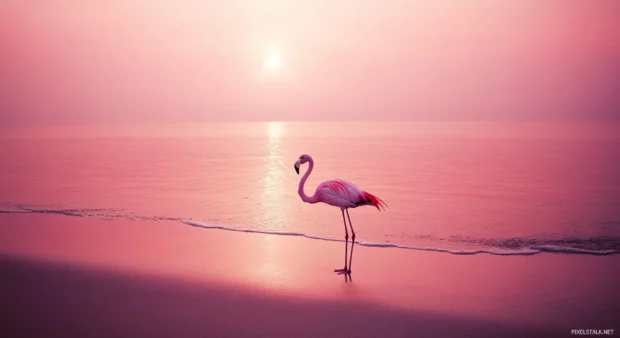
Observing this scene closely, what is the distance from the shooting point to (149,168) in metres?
18.4

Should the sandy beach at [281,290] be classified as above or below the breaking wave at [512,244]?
below

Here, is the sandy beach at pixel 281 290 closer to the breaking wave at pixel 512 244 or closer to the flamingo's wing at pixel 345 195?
the breaking wave at pixel 512 244

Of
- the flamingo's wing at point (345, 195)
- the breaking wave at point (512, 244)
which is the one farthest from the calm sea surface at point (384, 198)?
the flamingo's wing at point (345, 195)

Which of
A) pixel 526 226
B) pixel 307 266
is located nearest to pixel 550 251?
pixel 526 226

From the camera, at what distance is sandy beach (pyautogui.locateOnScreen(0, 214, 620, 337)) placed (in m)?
4.45

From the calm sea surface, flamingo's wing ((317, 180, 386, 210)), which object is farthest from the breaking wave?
flamingo's wing ((317, 180, 386, 210))

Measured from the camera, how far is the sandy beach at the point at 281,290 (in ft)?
14.6

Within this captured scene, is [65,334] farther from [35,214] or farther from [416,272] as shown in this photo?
[35,214]

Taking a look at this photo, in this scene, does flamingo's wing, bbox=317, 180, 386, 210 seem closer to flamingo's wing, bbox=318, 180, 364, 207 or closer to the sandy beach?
flamingo's wing, bbox=318, 180, 364, 207

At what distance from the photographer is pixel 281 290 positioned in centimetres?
538

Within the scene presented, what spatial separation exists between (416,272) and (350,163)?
15.4 m

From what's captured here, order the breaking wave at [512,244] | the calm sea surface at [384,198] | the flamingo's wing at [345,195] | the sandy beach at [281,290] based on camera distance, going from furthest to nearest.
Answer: the calm sea surface at [384,198], the breaking wave at [512,244], the flamingo's wing at [345,195], the sandy beach at [281,290]

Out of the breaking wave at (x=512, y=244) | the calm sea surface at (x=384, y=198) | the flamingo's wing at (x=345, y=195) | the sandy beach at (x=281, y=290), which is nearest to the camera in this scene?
the sandy beach at (x=281, y=290)

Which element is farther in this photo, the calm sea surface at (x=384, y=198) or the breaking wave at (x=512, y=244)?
the calm sea surface at (x=384, y=198)
